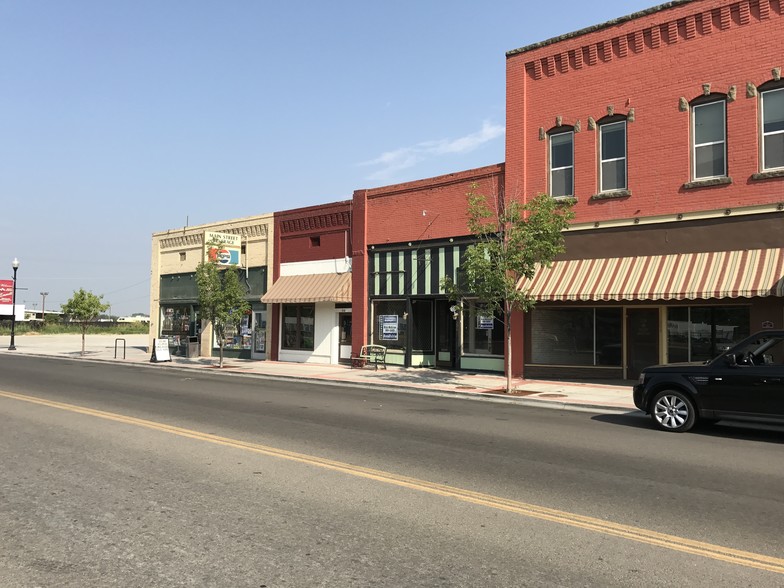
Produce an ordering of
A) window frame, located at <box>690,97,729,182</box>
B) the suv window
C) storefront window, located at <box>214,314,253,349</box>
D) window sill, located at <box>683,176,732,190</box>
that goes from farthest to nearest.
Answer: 1. storefront window, located at <box>214,314,253,349</box>
2. window frame, located at <box>690,97,729,182</box>
3. window sill, located at <box>683,176,732,190</box>
4. the suv window

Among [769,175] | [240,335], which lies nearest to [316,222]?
[240,335]

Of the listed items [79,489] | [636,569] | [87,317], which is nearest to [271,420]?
[79,489]

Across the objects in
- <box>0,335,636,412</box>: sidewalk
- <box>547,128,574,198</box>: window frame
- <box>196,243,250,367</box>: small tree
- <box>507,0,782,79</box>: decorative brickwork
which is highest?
<box>507,0,782,79</box>: decorative brickwork

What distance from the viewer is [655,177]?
17.1 m

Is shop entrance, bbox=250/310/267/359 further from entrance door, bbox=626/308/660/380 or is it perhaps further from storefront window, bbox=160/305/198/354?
entrance door, bbox=626/308/660/380

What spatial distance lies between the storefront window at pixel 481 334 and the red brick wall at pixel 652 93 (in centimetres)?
425

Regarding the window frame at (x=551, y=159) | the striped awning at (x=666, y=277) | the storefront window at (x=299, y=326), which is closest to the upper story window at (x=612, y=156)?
the window frame at (x=551, y=159)

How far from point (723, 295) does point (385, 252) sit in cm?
1218

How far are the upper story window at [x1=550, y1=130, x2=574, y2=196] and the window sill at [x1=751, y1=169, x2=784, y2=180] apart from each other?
499 centimetres

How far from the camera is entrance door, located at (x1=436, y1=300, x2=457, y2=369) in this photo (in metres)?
22.1

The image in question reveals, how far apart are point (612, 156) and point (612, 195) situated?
50.4 inches

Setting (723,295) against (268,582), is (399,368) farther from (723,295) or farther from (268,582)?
(268,582)

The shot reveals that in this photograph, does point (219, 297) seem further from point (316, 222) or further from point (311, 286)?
point (316, 222)

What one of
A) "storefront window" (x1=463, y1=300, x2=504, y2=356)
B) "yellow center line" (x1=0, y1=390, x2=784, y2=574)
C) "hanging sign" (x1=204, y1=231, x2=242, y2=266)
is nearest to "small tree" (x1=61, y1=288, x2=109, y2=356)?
"hanging sign" (x1=204, y1=231, x2=242, y2=266)
